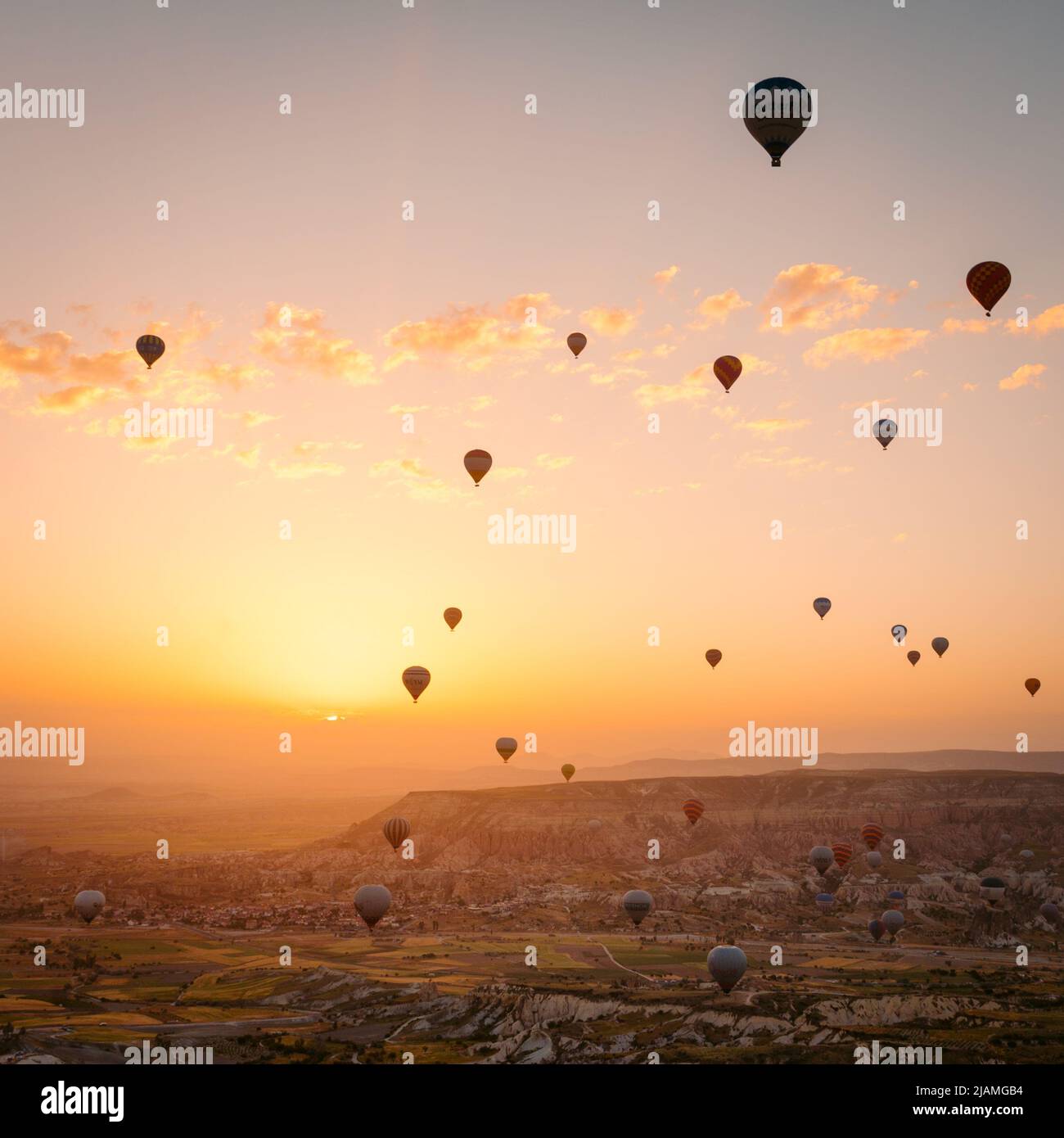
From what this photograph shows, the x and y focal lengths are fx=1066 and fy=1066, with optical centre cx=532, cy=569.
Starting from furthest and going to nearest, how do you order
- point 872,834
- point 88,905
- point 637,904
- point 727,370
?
point 872,834 → point 88,905 → point 637,904 → point 727,370

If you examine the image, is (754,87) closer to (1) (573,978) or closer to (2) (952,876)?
(1) (573,978)

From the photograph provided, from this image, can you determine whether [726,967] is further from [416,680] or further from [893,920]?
[893,920]

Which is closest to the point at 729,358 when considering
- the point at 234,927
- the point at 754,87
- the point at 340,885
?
the point at 754,87

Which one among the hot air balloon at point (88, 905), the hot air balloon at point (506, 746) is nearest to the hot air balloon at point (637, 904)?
the hot air balloon at point (506, 746)

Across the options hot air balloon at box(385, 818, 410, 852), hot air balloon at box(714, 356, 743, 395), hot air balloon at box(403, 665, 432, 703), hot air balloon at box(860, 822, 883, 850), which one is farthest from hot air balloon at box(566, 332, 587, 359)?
hot air balloon at box(860, 822, 883, 850)

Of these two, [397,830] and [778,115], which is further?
[397,830]

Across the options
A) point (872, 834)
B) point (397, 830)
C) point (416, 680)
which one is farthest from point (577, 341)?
point (872, 834)
